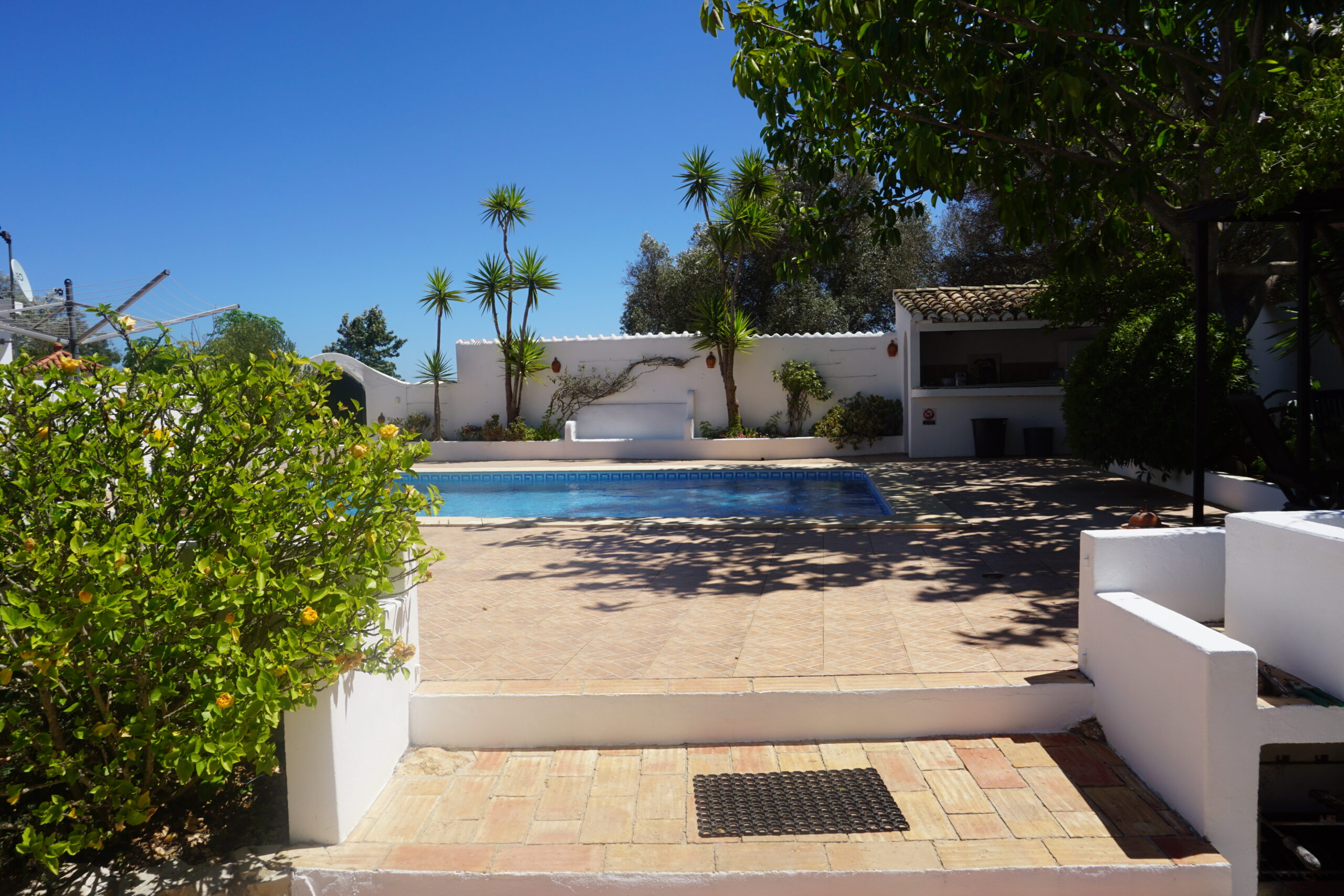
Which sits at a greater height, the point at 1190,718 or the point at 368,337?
the point at 368,337

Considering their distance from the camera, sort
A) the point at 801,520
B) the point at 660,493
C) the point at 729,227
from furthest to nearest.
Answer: the point at 729,227, the point at 660,493, the point at 801,520

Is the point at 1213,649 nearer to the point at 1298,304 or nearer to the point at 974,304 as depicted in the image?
the point at 1298,304

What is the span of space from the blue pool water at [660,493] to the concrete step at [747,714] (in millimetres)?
6280

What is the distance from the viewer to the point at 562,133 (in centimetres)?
2228

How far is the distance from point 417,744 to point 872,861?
2.15 meters

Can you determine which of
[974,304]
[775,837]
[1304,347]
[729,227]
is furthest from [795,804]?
[729,227]

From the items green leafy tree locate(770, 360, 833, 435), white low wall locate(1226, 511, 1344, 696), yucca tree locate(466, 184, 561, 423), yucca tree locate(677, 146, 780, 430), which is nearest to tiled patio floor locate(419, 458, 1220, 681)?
white low wall locate(1226, 511, 1344, 696)

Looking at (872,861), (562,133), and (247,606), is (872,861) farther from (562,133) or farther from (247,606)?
(562,133)

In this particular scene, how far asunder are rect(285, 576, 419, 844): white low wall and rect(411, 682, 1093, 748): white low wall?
53cm

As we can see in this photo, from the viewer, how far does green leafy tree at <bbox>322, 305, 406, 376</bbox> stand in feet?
181

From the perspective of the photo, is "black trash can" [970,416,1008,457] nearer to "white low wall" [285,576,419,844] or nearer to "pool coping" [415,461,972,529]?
"pool coping" [415,461,972,529]

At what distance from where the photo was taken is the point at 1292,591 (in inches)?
136

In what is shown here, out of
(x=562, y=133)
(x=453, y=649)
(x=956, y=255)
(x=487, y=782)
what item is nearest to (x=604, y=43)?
(x=562, y=133)

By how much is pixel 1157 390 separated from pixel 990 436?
618 centimetres
